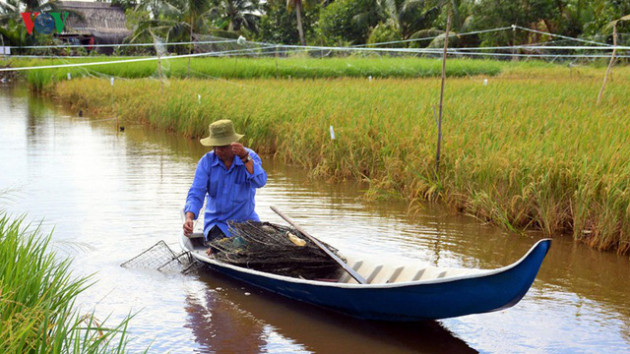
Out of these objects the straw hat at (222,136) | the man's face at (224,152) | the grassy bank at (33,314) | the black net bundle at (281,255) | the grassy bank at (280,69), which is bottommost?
the black net bundle at (281,255)

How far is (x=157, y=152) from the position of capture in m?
11.7

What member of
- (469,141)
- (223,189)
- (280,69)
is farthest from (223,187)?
(280,69)

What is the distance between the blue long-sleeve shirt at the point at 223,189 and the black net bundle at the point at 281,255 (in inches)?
16.3

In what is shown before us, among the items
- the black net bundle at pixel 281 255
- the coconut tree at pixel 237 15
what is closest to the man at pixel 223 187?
the black net bundle at pixel 281 255

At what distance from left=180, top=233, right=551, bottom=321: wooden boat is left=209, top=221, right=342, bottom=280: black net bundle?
0.25 feet

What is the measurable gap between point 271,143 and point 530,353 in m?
7.31

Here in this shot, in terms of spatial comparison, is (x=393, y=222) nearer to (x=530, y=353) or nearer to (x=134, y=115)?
(x=530, y=353)

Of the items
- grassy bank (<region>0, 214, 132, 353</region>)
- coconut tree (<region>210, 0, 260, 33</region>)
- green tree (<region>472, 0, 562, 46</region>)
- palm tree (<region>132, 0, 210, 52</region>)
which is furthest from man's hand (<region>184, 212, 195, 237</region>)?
coconut tree (<region>210, 0, 260, 33</region>)

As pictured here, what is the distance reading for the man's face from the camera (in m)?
5.20

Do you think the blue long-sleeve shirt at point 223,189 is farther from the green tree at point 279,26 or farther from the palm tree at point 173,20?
the green tree at point 279,26

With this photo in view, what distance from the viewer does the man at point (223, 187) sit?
17.1 ft

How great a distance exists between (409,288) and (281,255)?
113cm

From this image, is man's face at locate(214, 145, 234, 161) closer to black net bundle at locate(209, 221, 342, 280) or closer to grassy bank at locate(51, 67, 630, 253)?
black net bundle at locate(209, 221, 342, 280)

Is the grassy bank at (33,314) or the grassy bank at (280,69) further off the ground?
the grassy bank at (280,69)
